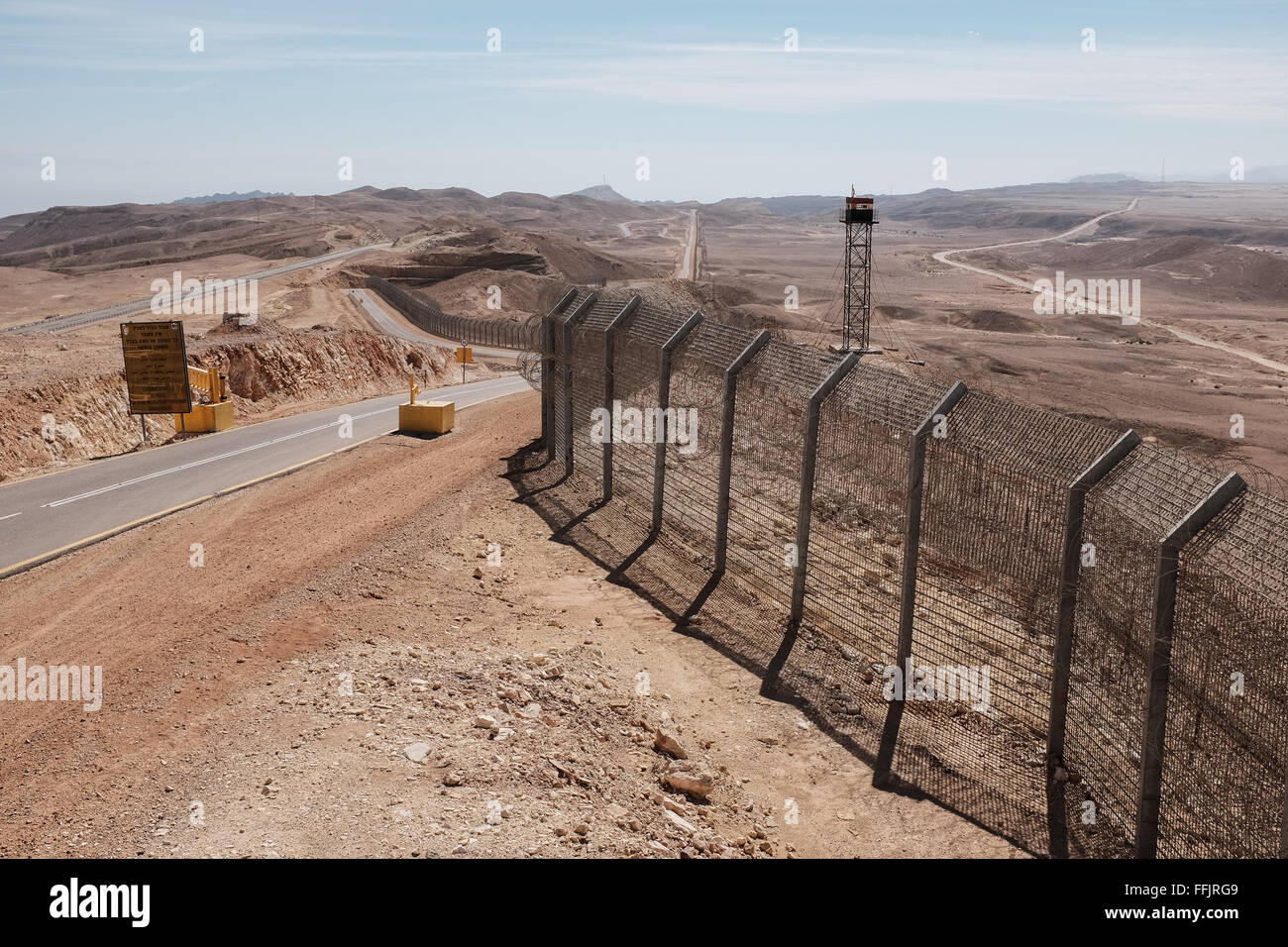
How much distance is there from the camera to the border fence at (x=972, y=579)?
5.71m

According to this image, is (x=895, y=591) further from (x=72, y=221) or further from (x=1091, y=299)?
(x=72, y=221)

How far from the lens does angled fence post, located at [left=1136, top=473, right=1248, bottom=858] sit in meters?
5.77

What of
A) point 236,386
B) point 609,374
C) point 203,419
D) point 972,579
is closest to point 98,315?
point 236,386

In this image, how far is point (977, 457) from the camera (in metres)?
7.87

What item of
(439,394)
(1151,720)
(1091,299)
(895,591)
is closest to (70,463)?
(439,394)

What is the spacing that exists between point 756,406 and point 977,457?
3521 mm

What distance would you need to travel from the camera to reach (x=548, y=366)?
1617cm

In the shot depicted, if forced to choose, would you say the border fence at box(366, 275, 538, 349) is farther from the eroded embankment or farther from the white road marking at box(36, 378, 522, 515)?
the white road marking at box(36, 378, 522, 515)

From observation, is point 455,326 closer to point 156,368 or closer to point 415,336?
point 415,336

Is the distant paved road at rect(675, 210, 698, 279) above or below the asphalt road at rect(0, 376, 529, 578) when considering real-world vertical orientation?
above

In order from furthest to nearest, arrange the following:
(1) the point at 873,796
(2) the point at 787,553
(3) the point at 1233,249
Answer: (3) the point at 1233,249, (2) the point at 787,553, (1) the point at 873,796

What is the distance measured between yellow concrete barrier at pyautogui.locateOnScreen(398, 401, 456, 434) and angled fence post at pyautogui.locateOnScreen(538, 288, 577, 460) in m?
4.09

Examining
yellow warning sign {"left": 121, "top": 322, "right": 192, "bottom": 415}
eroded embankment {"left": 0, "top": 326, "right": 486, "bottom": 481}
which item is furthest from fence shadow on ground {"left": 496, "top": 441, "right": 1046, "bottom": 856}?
eroded embankment {"left": 0, "top": 326, "right": 486, "bottom": 481}

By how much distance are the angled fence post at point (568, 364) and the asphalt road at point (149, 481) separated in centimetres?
587
